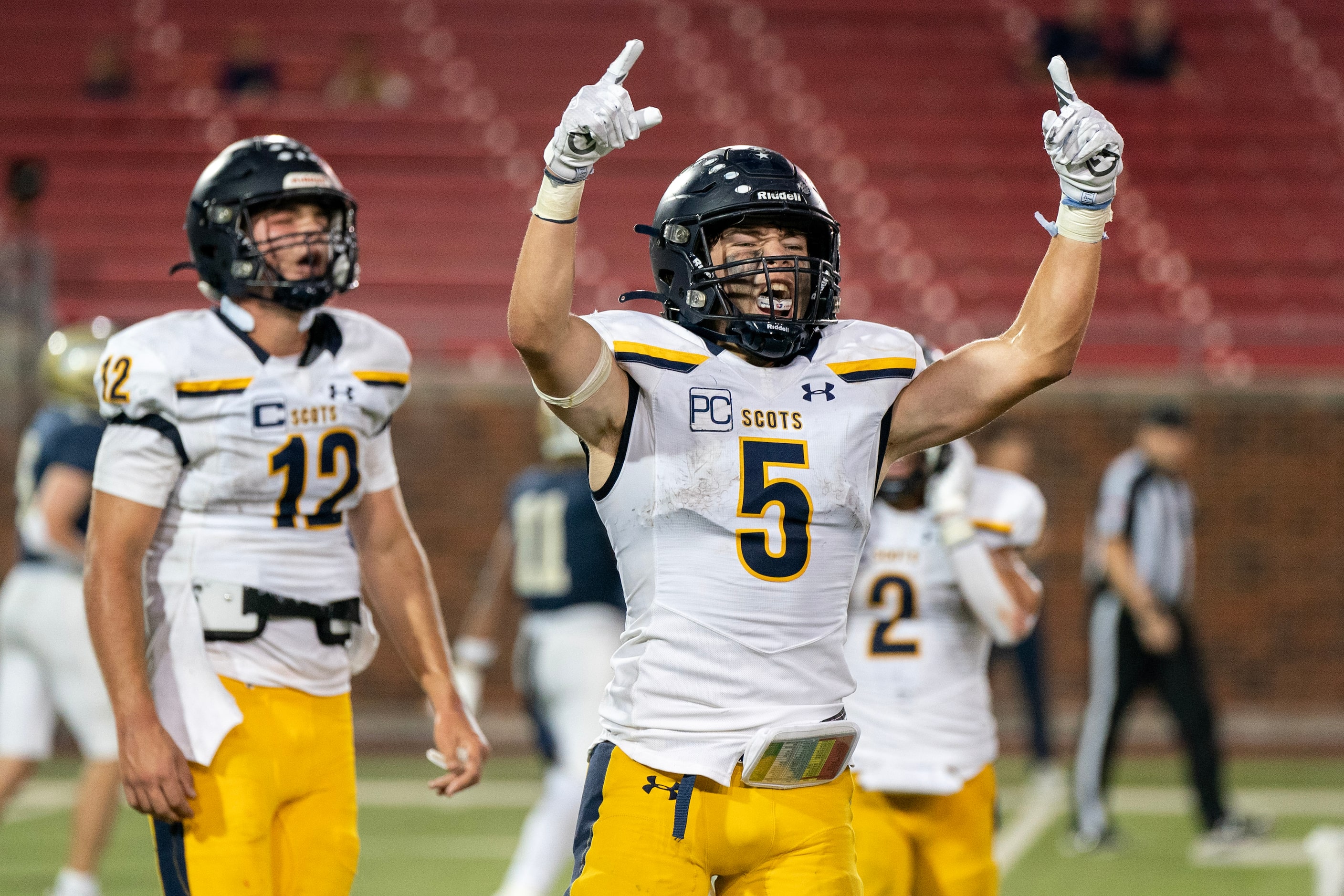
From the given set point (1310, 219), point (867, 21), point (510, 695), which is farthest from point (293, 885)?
point (867, 21)

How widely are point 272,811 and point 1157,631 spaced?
203 inches

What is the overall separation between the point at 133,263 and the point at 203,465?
33.4 feet

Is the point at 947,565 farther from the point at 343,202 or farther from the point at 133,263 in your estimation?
the point at 133,263

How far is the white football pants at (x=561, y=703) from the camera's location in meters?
5.72

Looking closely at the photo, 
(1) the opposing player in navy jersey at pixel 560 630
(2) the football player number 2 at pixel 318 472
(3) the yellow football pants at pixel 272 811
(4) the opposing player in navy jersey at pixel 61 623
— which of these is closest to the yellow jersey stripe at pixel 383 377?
(2) the football player number 2 at pixel 318 472

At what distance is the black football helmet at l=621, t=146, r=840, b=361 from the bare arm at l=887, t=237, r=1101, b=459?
224 millimetres

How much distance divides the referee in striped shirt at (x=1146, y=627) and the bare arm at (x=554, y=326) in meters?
5.23

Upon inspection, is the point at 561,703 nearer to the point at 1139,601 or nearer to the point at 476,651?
the point at 476,651

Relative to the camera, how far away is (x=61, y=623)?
6.03 meters

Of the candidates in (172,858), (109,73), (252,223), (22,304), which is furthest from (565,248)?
(109,73)

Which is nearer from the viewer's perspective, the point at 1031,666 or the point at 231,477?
the point at 231,477

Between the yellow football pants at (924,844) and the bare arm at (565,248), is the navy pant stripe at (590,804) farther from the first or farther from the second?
the yellow football pants at (924,844)

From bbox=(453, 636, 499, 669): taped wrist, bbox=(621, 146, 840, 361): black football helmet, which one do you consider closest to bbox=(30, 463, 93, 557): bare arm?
bbox=(453, 636, 499, 669): taped wrist

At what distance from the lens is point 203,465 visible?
3.21m
